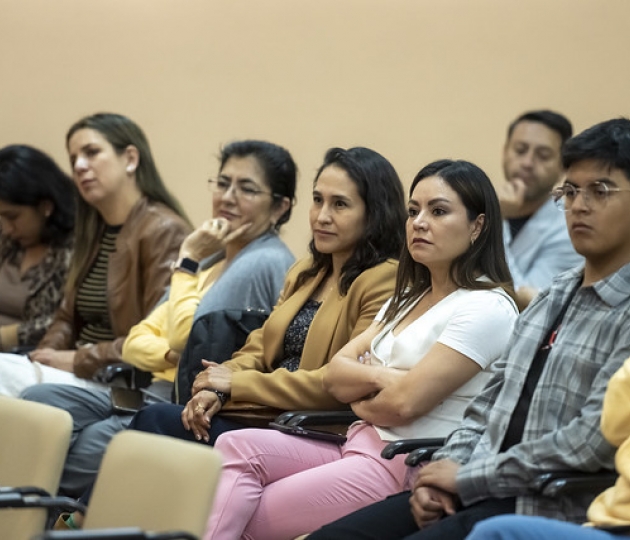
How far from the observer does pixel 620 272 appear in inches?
104

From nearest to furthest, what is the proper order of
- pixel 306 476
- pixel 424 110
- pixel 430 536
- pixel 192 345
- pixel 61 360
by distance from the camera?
pixel 430 536
pixel 306 476
pixel 192 345
pixel 61 360
pixel 424 110

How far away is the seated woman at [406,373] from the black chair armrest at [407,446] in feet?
0.25

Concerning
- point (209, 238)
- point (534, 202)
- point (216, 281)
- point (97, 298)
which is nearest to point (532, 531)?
point (216, 281)

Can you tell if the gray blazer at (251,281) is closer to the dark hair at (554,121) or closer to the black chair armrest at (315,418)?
the black chair armrest at (315,418)

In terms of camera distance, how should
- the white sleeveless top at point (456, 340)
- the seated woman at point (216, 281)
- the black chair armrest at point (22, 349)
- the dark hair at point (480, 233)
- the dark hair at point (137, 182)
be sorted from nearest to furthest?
the white sleeveless top at point (456, 340) < the dark hair at point (480, 233) < the seated woman at point (216, 281) < the dark hair at point (137, 182) < the black chair armrest at point (22, 349)

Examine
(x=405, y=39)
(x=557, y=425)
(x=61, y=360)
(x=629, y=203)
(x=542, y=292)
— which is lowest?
(x=61, y=360)

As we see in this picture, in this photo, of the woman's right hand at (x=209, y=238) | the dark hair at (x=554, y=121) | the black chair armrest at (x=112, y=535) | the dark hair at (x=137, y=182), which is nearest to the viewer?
the black chair armrest at (x=112, y=535)

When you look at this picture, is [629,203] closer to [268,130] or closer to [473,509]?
[473,509]

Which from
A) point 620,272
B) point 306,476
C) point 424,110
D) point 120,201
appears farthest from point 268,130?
point 620,272

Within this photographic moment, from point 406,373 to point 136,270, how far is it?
1924mm

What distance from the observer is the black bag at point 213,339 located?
3932mm

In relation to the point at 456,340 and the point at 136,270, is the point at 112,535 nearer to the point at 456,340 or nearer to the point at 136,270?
the point at 456,340

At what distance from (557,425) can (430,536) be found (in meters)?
0.38

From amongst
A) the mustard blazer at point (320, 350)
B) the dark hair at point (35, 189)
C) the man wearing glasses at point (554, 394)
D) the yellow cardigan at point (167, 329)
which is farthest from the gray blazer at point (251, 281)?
the dark hair at point (35, 189)
